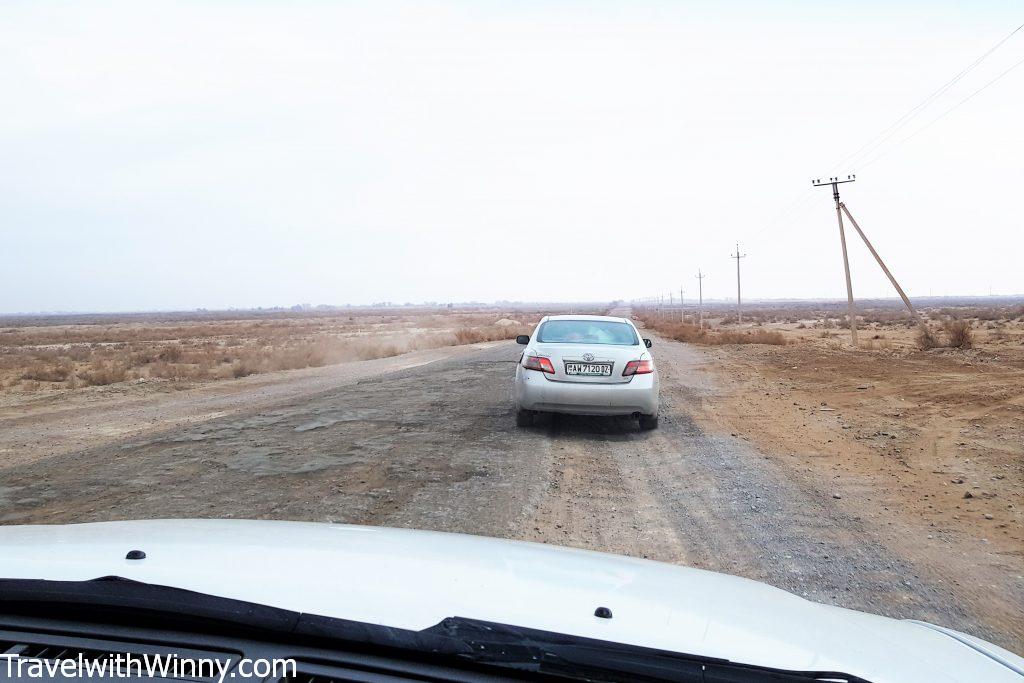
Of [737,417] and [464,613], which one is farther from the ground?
[464,613]

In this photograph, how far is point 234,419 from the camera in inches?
414

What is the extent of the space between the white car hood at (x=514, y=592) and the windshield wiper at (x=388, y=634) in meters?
0.04

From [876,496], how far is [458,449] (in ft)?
14.6

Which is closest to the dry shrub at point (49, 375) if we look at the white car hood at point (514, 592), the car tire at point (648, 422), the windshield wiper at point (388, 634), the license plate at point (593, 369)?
the license plate at point (593, 369)

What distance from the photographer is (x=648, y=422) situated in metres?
9.34

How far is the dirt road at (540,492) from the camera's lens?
13.9 ft

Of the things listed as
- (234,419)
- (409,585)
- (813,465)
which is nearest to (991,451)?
(813,465)

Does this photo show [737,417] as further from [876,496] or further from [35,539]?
[35,539]

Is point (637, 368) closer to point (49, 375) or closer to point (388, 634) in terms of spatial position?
point (388, 634)

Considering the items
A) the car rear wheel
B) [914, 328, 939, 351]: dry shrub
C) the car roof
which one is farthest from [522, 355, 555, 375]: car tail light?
[914, 328, 939, 351]: dry shrub

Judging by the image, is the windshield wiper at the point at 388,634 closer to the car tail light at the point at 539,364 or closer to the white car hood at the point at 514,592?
the white car hood at the point at 514,592

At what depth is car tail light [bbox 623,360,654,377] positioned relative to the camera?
28.9 ft

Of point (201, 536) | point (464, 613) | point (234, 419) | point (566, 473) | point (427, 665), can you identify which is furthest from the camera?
point (234, 419)

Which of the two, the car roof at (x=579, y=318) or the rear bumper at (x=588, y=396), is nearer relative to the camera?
the rear bumper at (x=588, y=396)
